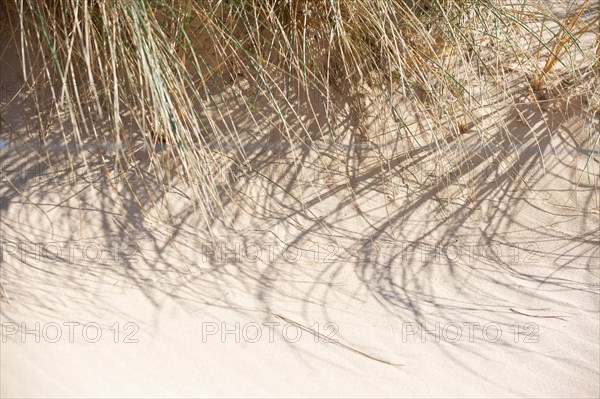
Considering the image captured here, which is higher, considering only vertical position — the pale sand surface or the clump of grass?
the clump of grass

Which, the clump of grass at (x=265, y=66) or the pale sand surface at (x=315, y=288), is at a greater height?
the clump of grass at (x=265, y=66)

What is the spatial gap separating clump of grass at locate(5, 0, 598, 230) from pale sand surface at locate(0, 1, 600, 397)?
166 millimetres

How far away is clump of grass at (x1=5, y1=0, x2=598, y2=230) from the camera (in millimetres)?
1715

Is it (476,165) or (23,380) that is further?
(476,165)

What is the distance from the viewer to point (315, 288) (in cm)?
196

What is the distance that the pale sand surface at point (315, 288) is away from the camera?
1.81m

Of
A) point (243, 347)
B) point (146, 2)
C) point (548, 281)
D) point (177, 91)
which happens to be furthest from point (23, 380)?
point (548, 281)

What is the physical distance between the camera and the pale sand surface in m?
1.81

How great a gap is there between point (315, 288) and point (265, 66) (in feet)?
2.28

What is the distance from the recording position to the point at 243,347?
73.1 inches

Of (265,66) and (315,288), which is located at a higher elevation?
(265,66)

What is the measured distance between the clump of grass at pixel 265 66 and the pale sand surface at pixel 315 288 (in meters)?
0.17

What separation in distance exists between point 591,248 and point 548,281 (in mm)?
195

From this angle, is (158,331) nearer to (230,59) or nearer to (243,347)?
(243,347)
